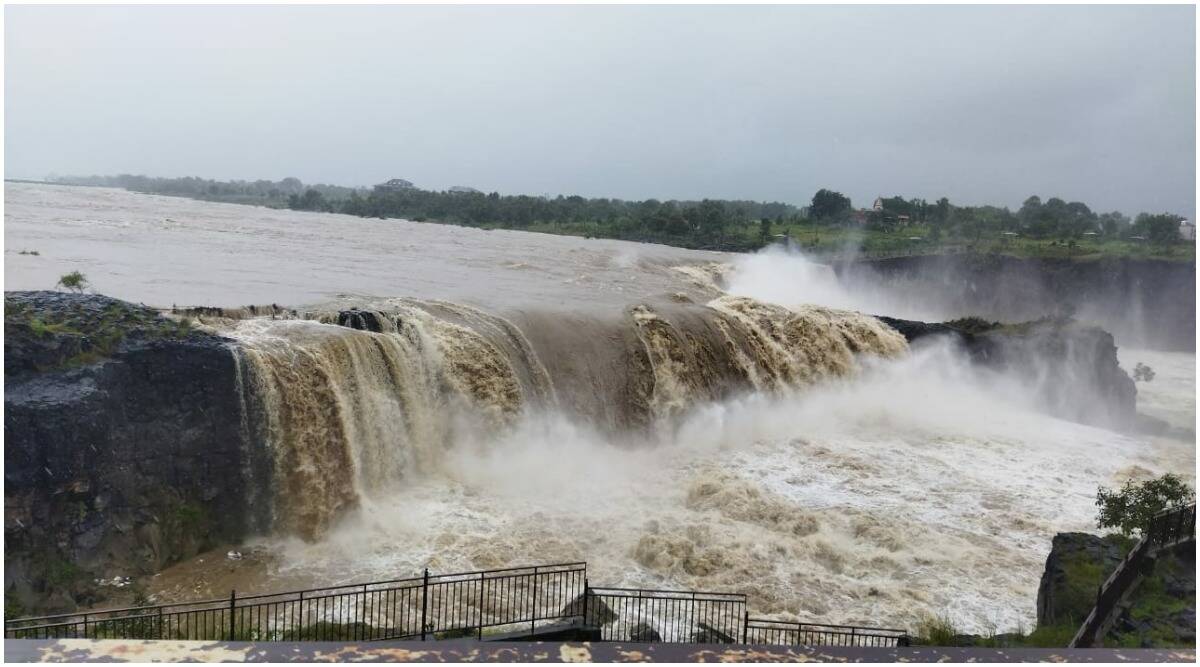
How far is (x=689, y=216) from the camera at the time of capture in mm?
63562

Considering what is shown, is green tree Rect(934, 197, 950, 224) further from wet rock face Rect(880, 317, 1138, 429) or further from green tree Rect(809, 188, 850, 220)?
wet rock face Rect(880, 317, 1138, 429)

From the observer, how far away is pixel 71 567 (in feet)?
30.8

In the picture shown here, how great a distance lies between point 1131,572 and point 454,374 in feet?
36.1

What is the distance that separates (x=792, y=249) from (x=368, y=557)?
148 feet

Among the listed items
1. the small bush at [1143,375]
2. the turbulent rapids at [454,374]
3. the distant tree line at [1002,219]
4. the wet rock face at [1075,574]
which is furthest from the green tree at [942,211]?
the wet rock face at [1075,574]

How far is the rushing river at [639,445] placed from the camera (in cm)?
1099

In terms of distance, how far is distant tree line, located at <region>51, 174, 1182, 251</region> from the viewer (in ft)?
184

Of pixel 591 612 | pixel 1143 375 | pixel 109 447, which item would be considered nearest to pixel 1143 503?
pixel 591 612

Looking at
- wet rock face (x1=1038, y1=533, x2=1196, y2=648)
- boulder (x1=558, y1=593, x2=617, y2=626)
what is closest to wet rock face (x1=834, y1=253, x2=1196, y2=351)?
wet rock face (x1=1038, y1=533, x2=1196, y2=648)

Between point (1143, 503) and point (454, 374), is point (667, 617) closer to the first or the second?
point (1143, 503)

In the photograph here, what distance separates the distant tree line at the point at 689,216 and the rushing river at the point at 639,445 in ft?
108

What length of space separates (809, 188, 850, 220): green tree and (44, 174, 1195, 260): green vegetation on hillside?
0.30ft

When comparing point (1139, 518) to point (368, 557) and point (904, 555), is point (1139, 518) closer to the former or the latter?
point (904, 555)

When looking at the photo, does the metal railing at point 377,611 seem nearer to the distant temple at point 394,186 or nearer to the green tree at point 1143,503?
the green tree at point 1143,503
